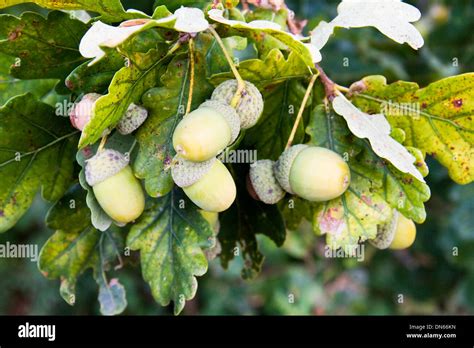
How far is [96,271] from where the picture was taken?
4.25 ft

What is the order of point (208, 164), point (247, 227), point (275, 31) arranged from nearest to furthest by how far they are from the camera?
point (275, 31)
point (208, 164)
point (247, 227)

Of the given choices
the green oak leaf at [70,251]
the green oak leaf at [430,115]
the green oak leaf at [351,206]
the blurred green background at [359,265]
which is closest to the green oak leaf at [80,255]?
the green oak leaf at [70,251]

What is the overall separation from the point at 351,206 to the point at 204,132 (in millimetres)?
323

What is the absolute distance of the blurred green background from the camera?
2.18 meters

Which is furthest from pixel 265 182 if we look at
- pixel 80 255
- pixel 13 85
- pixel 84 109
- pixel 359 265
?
pixel 359 265

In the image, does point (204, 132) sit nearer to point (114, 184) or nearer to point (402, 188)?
point (114, 184)

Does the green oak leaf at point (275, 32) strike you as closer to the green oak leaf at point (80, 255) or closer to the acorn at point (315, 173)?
the acorn at point (315, 173)

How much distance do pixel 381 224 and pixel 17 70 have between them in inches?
27.1

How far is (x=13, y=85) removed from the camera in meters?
1.21

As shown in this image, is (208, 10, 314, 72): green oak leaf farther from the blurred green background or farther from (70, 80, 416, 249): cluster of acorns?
the blurred green background

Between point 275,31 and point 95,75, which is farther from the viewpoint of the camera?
point 95,75

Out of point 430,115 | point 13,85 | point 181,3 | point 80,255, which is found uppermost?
point 181,3
